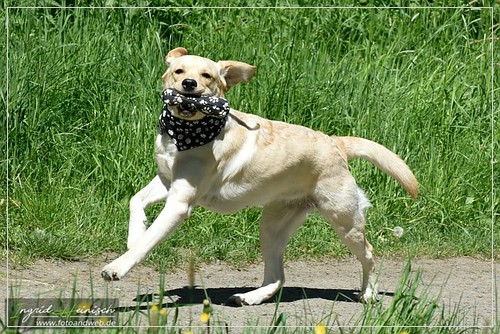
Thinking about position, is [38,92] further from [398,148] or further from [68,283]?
[398,148]

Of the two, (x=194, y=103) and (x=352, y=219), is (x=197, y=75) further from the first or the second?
(x=352, y=219)

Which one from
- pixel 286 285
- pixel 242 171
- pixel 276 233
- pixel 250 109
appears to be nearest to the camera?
pixel 242 171

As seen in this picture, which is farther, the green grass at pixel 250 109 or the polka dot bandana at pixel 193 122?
the green grass at pixel 250 109

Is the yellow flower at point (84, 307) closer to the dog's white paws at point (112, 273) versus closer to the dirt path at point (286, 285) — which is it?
the dog's white paws at point (112, 273)

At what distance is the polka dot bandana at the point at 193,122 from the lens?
583cm

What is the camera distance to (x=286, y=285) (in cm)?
703

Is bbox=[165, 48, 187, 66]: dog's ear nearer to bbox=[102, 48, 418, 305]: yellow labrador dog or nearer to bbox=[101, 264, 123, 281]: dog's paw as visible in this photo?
bbox=[102, 48, 418, 305]: yellow labrador dog

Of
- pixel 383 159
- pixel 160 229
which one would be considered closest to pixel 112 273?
pixel 160 229

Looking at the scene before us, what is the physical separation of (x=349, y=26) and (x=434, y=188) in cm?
197

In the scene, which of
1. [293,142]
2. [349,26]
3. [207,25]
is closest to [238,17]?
[207,25]

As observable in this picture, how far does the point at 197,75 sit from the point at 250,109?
8.80 feet

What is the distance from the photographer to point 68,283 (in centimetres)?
649

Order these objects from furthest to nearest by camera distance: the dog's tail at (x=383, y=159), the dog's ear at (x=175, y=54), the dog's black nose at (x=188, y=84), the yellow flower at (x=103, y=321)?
the dog's tail at (x=383, y=159)
the dog's ear at (x=175, y=54)
the dog's black nose at (x=188, y=84)
the yellow flower at (x=103, y=321)

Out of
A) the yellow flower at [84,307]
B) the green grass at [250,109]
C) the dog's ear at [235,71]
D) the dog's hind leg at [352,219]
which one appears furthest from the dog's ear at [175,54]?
the yellow flower at [84,307]
